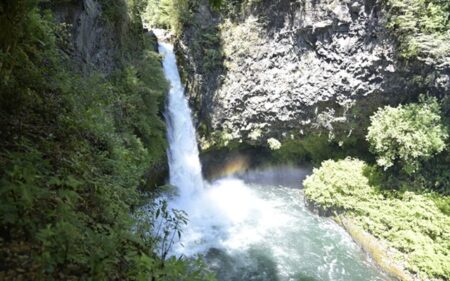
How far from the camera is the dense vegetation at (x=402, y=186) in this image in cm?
1050

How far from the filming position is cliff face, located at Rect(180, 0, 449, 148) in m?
11.7

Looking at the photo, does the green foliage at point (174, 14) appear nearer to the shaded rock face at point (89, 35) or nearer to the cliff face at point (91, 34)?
the cliff face at point (91, 34)

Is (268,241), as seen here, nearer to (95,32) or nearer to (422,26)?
(95,32)

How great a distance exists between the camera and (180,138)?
1320 centimetres

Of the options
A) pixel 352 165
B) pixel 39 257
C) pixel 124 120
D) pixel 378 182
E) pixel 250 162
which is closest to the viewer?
pixel 39 257

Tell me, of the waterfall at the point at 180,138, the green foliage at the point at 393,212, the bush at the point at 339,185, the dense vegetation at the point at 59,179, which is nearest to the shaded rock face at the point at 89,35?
the dense vegetation at the point at 59,179

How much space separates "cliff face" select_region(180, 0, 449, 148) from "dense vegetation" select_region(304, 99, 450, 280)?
1.02 meters

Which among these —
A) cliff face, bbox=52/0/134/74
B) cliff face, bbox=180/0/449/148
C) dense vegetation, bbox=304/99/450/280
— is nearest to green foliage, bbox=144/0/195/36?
cliff face, bbox=180/0/449/148

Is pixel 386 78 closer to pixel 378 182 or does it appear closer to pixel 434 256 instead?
pixel 378 182

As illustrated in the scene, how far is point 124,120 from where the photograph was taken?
9.47 meters

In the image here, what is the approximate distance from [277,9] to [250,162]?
21.2 feet

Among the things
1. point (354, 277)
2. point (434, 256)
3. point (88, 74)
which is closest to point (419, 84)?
point (434, 256)

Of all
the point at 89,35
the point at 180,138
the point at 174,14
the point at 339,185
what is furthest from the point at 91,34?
the point at 339,185

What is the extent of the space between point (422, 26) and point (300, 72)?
4.07 meters
